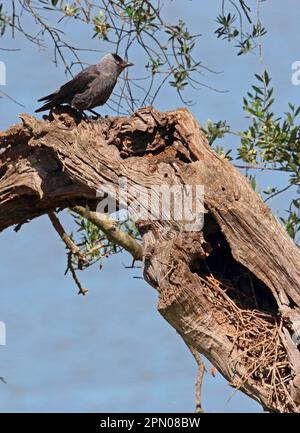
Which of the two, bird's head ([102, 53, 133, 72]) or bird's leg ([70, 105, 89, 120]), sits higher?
bird's head ([102, 53, 133, 72])

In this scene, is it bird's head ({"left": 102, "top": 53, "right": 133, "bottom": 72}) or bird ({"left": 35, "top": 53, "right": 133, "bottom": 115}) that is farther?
bird's head ({"left": 102, "top": 53, "right": 133, "bottom": 72})

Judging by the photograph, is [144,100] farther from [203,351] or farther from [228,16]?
[203,351]

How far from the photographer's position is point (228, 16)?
31.1 feet

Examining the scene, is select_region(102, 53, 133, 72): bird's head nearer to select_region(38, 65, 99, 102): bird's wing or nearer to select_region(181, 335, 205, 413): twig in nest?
select_region(38, 65, 99, 102): bird's wing

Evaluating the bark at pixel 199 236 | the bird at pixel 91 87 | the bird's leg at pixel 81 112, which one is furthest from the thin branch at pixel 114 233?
the bird's leg at pixel 81 112

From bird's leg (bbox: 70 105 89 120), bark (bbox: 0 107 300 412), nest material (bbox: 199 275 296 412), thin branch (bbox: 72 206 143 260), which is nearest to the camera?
nest material (bbox: 199 275 296 412)

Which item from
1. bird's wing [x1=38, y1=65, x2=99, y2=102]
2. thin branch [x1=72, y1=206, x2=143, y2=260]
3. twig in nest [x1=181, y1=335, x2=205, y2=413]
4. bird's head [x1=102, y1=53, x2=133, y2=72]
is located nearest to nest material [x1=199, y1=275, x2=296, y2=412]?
twig in nest [x1=181, y1=335, x2=205, y2=413]

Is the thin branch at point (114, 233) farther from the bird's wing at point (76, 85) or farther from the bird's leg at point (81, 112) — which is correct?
the bird's leg at point (81, 112)

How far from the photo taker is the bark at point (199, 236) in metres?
7.19

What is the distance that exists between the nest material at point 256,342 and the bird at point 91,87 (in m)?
1.82

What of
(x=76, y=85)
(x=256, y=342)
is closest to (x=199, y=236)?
(x=256, y=342)

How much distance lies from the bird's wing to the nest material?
2154 mm

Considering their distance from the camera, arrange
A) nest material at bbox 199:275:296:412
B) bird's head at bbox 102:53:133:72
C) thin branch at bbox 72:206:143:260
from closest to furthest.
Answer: nest material at bbox 199:275:296:412, thin branch at bbox 72:206:143:260, bird's head at bbox 102:53:133:72

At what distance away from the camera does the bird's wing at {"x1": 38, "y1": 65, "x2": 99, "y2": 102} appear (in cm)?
880
